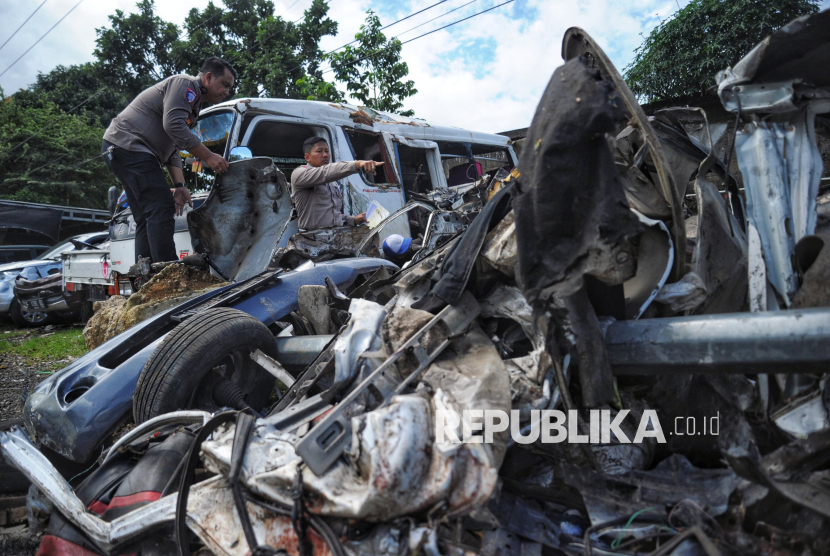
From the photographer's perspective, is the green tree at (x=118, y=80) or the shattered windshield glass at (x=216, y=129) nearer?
the shattered windshield glass at (x=216, y=129)

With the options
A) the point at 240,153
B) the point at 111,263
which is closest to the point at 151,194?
the point at 240,153

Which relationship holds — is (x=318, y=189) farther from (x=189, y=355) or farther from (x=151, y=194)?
(x=189, y=355)

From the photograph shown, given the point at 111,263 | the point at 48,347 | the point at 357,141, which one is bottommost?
the point at 48,347

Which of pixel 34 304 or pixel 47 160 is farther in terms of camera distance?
pixel 47 160

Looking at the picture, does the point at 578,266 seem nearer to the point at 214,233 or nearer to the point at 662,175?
the point at 662,175

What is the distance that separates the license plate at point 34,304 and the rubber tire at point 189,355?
275 inches

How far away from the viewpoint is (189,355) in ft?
6.35

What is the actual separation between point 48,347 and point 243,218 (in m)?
4.04

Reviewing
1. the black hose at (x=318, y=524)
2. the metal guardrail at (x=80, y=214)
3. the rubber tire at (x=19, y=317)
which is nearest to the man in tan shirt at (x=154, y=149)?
the black hose at (x=318, y=524)

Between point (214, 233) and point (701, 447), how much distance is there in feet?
11.6

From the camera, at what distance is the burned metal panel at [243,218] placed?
3637 millimetres

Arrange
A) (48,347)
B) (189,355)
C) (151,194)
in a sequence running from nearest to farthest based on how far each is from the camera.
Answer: (189,355)
(151,194)
(48,347)

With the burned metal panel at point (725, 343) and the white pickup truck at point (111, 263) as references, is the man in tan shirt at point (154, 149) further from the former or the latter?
the burned metal panel at point (725, 343)

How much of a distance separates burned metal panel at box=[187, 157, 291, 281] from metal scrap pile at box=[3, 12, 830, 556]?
6.83 feet
